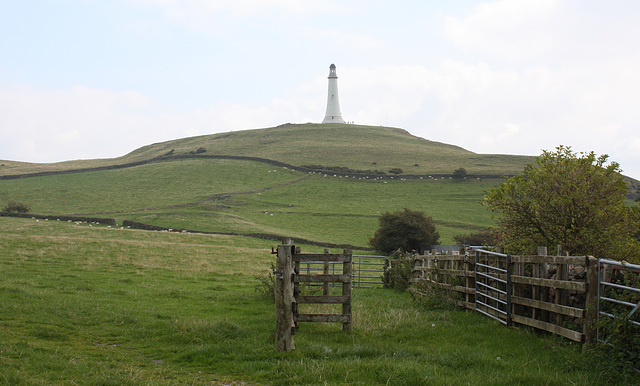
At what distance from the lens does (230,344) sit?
372 inches

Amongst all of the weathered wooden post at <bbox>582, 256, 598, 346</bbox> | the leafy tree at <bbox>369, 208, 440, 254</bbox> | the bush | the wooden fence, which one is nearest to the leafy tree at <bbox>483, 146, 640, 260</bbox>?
the wooden fence

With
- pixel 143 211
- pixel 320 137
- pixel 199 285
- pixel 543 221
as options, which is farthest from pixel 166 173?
pixel 543 221

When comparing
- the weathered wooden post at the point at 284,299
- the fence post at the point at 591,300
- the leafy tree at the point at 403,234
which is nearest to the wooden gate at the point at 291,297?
the weathered wooden post at the point at 284,299

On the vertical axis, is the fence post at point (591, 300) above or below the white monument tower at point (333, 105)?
below

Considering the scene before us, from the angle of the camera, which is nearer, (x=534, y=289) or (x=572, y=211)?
(x=534, y=289)

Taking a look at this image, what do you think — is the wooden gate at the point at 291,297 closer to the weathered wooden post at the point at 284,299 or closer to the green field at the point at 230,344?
the weathered wooden post at the point at 284,299

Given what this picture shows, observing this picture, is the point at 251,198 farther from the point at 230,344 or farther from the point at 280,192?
the point at 230,344

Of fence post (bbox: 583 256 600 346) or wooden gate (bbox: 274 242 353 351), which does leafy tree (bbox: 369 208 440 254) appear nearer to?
wooden gate (bbox: 274 242 353 351)

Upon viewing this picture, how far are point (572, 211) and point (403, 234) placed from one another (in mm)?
30737

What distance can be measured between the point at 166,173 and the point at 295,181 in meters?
25.7

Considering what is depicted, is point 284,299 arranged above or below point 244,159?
below

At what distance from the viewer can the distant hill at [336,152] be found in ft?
331

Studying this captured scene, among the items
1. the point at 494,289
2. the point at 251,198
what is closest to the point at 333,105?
the point at 251,198

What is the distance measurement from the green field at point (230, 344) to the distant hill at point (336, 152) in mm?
80980
